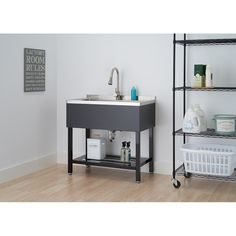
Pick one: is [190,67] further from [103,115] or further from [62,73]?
Answer: [62,73]

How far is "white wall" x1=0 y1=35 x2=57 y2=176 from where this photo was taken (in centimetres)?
421

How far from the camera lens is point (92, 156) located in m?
4.61

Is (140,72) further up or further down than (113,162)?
further up

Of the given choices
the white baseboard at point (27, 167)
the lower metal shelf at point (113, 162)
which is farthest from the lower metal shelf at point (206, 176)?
the white baseboard at point (27, 167)

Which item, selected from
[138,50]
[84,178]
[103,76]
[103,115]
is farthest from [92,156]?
[138,50]

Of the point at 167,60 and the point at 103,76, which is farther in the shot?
the point at 103,76

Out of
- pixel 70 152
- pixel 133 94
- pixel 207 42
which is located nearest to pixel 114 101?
pixel 133 94

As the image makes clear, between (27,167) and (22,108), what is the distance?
64 cm

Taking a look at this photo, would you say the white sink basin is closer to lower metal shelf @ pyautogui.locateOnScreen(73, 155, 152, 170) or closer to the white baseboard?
lower metal shelf @ pyautogui.locateOnScreen(73, 155, 152, 170)

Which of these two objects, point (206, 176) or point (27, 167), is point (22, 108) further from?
point (206, 176)

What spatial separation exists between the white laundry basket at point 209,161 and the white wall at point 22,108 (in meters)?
1.69

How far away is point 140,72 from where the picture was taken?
461 cm

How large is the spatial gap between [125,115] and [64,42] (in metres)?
1.37

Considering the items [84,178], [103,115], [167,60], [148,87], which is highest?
[167,60]
